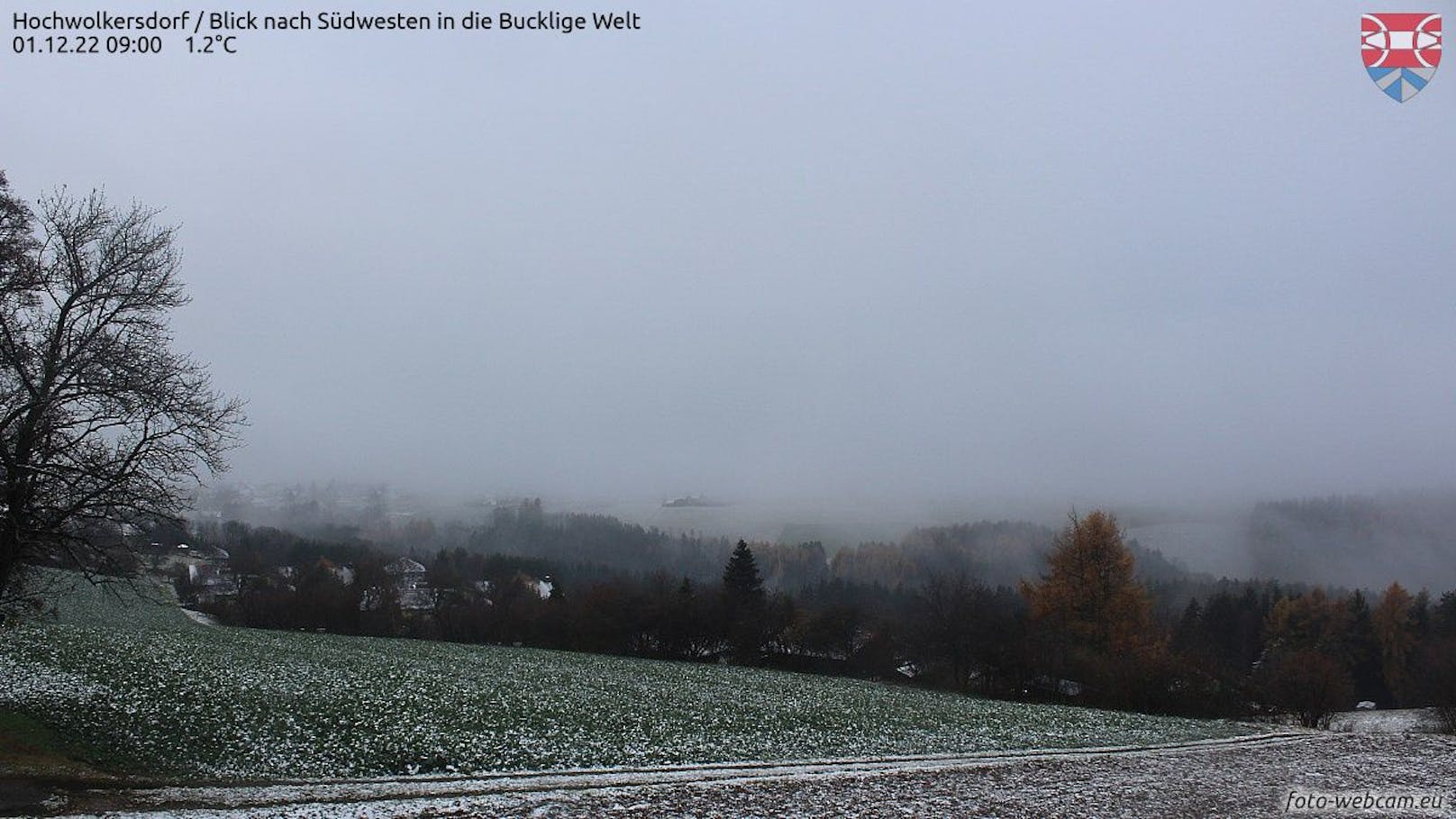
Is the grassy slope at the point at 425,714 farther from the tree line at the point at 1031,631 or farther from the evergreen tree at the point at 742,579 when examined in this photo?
the evergreen tree at the point at 742,579

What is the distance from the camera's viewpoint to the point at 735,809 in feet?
47.7

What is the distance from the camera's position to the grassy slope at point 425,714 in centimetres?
1873

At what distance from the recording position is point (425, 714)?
2272 centimetres

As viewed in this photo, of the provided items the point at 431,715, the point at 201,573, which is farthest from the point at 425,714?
the point at 201,573

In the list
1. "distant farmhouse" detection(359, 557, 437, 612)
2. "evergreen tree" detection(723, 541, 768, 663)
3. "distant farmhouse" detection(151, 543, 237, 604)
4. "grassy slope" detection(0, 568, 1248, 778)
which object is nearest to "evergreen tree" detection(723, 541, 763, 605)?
"evergreen tree" detection(723, 541, 768, 663)

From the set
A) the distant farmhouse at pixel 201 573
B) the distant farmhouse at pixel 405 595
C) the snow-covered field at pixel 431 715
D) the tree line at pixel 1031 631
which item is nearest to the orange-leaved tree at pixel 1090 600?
the tree line at pixel 1031 631

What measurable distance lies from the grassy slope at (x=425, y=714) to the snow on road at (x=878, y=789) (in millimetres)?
2000

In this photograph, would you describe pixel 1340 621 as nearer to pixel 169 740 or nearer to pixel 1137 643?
pixel 1137 643

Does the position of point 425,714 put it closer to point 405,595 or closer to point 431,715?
point 431,715

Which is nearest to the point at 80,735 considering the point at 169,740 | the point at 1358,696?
Answer: the point at 169,740

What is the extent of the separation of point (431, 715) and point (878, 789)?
13.3 meters

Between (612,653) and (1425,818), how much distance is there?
5075 cm

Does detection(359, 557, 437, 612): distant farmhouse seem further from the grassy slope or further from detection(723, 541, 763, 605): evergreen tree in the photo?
the grassy slope

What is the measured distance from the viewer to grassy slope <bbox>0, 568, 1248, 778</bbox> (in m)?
18.7
